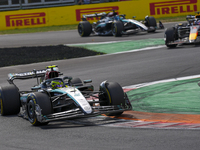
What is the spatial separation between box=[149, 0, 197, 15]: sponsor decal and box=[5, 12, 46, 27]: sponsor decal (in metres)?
9.02

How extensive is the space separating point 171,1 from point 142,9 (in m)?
2.35

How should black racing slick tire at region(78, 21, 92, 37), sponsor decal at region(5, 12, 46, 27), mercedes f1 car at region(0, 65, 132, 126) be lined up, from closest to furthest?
mercedes f1 car at region(0, 65, 132, 126), black racing slick tire at region(78, 21, 92, 37), sponsor decal at region(5, 12, 46, 27)

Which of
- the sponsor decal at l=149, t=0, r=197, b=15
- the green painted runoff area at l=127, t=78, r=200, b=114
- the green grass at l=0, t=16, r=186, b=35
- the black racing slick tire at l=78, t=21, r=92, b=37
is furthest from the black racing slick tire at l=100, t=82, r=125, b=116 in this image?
the sponsor decal at l=149, t=0, r=197, b=15

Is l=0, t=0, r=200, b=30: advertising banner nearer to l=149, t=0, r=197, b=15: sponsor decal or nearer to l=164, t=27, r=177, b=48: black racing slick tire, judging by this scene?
l=149, t=0, r=197, b=15: sponsor decal

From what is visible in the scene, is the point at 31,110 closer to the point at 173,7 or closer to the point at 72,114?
the point at 72,114

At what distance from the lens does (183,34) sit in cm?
1811

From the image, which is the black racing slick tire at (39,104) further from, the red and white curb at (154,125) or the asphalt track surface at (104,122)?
the red and white curb at (154,125)

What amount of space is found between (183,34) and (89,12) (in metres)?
15.4

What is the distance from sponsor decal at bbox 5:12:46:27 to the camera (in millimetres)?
33253

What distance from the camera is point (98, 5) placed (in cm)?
3256

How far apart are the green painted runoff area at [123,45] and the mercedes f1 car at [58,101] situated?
33.2 feet

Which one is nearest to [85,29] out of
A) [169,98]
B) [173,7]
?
[173,7]

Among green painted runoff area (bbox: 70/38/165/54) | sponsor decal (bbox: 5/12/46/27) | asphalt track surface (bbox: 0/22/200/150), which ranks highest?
sponsor decal (bbox: 5/12/46/27)

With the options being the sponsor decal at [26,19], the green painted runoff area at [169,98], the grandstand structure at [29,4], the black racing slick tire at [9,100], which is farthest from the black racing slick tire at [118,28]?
the black racing slick tire at [9,100]
